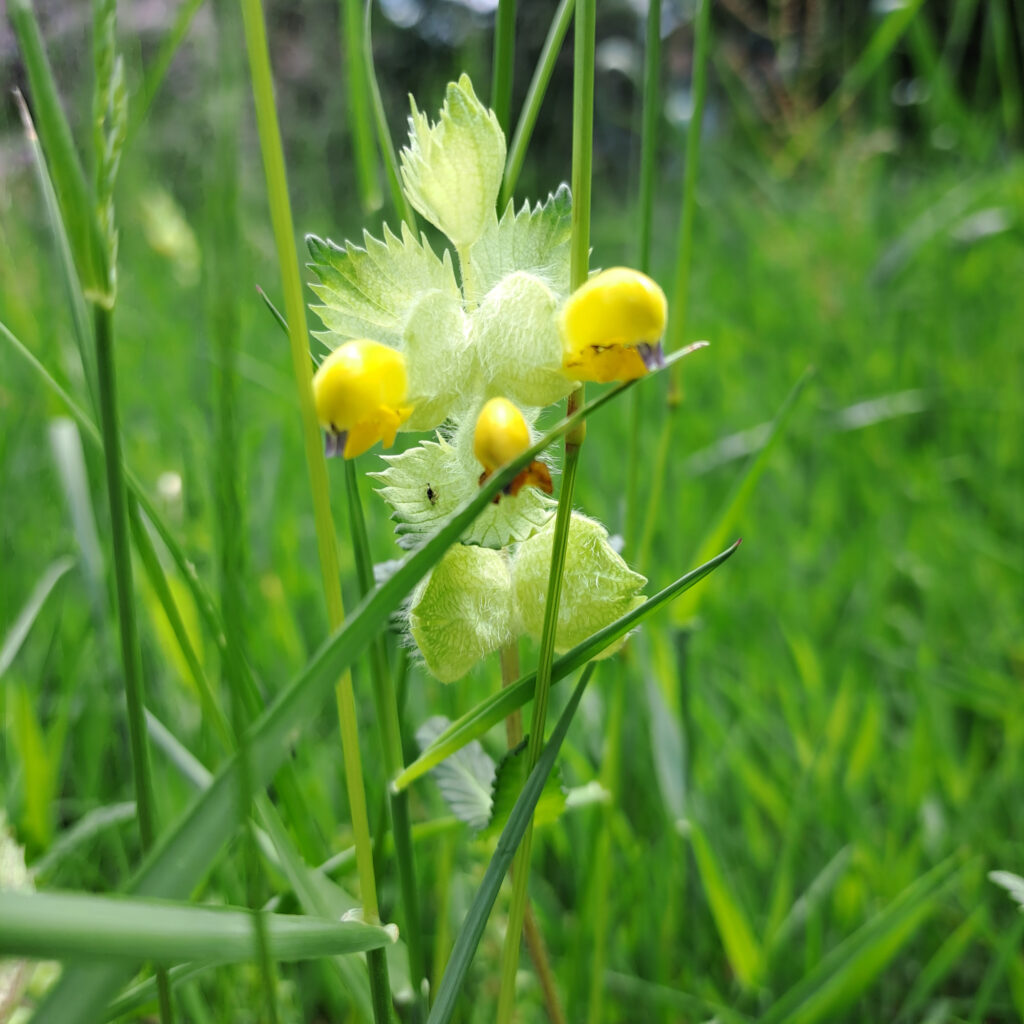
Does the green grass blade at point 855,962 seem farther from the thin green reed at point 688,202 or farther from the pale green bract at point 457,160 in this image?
the pale green bract at point 457,160

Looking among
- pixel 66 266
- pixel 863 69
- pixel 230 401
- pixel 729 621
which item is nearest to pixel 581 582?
pixel 230 401

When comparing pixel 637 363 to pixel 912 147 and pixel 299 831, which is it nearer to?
pixel 299 831

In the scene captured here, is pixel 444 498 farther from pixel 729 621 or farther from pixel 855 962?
pixel 729 621

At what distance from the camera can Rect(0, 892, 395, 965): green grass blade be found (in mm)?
160

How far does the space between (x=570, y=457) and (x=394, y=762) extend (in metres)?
0.16

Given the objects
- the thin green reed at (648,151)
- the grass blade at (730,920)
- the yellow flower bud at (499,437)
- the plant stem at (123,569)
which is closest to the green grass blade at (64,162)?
the plant stem at (123,569)

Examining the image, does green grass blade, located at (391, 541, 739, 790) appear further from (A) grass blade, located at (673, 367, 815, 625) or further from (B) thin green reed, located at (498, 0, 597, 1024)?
(A) grass blade, located at (673, 367, 815, 625)

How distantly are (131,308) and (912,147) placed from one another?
2946mm

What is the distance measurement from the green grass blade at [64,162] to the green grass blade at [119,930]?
0.46ft

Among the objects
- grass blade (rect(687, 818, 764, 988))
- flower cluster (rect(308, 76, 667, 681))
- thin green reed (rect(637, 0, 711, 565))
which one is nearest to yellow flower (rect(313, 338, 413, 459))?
flower cluster (rect(308, 76, 667, 681))

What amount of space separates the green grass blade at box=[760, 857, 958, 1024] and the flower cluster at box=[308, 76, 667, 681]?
0.28 m

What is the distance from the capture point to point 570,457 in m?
0.28

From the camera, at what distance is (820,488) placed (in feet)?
3.97

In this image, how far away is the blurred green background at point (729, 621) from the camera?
1.85 ft
